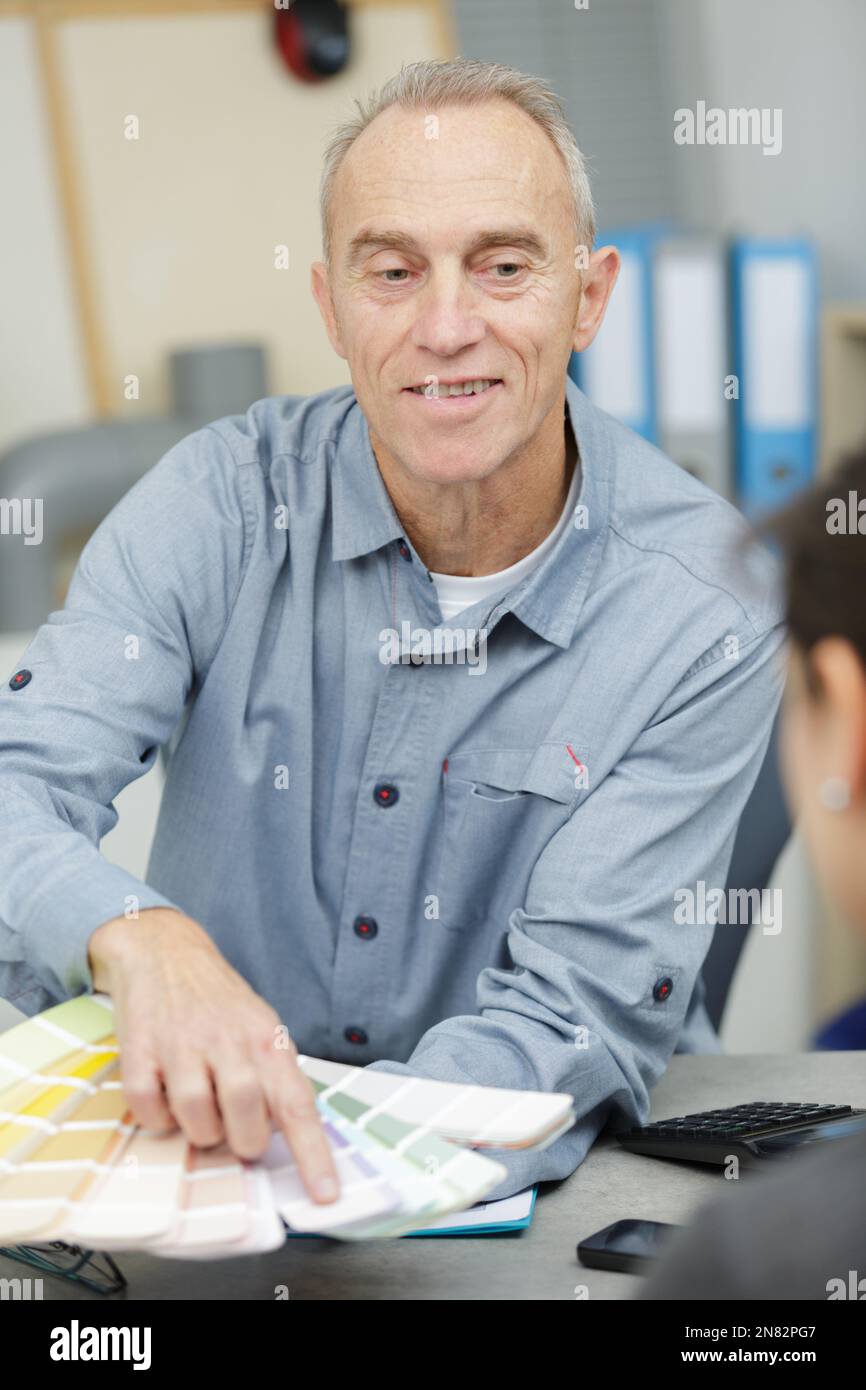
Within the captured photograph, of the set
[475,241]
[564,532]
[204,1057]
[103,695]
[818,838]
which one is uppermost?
[475,241]

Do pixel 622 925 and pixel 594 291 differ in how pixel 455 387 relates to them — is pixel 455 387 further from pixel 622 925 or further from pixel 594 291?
pixel 622 925

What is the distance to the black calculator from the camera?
38.6 inches

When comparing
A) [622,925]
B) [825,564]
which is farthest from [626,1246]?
[825,564]

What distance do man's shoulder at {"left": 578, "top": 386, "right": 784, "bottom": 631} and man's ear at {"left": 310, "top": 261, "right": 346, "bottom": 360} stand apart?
22cm

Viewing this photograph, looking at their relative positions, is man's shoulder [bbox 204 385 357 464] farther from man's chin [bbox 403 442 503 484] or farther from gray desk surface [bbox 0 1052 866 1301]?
gray desk surface [bbox 0 1052 866 1301]

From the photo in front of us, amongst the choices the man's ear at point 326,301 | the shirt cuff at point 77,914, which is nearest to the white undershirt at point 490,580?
the man's ear at point 326,301

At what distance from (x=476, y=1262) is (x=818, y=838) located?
0.36 meters

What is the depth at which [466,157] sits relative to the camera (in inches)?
47.4

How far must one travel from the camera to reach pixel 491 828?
4.12ft

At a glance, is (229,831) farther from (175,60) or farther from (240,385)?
(175,60)

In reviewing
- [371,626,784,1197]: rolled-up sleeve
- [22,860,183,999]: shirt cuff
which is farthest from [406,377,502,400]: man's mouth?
[22,860,183,999]: shirt cuff

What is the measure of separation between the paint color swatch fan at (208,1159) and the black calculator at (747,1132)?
0.66ft
